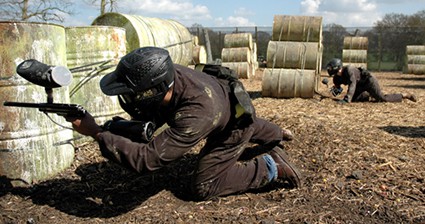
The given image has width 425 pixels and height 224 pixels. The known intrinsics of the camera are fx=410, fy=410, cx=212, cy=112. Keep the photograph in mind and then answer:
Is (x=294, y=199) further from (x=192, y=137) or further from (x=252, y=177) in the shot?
(x=192, y=137)

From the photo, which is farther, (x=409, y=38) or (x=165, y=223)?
(x=409, y=38)

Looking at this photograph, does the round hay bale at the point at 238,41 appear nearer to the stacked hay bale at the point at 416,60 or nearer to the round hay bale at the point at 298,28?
the round hay bale at the point at 298,28

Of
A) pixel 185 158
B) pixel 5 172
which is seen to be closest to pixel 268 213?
pixel 185 158

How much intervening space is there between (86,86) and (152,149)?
2471 mm

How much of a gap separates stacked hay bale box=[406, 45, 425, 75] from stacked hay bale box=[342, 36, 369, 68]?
7.06ft

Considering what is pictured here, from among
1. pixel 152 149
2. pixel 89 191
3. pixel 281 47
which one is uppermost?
pixel 281 47

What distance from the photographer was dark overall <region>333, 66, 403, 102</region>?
9734mm

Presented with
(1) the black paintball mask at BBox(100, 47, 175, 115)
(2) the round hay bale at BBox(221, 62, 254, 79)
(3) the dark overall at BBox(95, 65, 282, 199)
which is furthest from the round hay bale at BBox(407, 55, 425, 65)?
(1) the black paintball mask at BBox(100, 47, 175, 115)

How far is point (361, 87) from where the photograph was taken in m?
10.0

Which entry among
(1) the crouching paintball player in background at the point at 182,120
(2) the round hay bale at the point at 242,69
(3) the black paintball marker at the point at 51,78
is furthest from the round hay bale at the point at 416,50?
(3) the black paintball marker at the point at 51,78

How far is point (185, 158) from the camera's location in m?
4.83

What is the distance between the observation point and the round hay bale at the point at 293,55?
33.3 feet

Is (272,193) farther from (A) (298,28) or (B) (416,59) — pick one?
(B) (416,59)

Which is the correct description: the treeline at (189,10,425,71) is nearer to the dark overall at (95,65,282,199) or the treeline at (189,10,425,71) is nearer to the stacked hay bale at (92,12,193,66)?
the stacked hay bale at (92,12,193,66)
